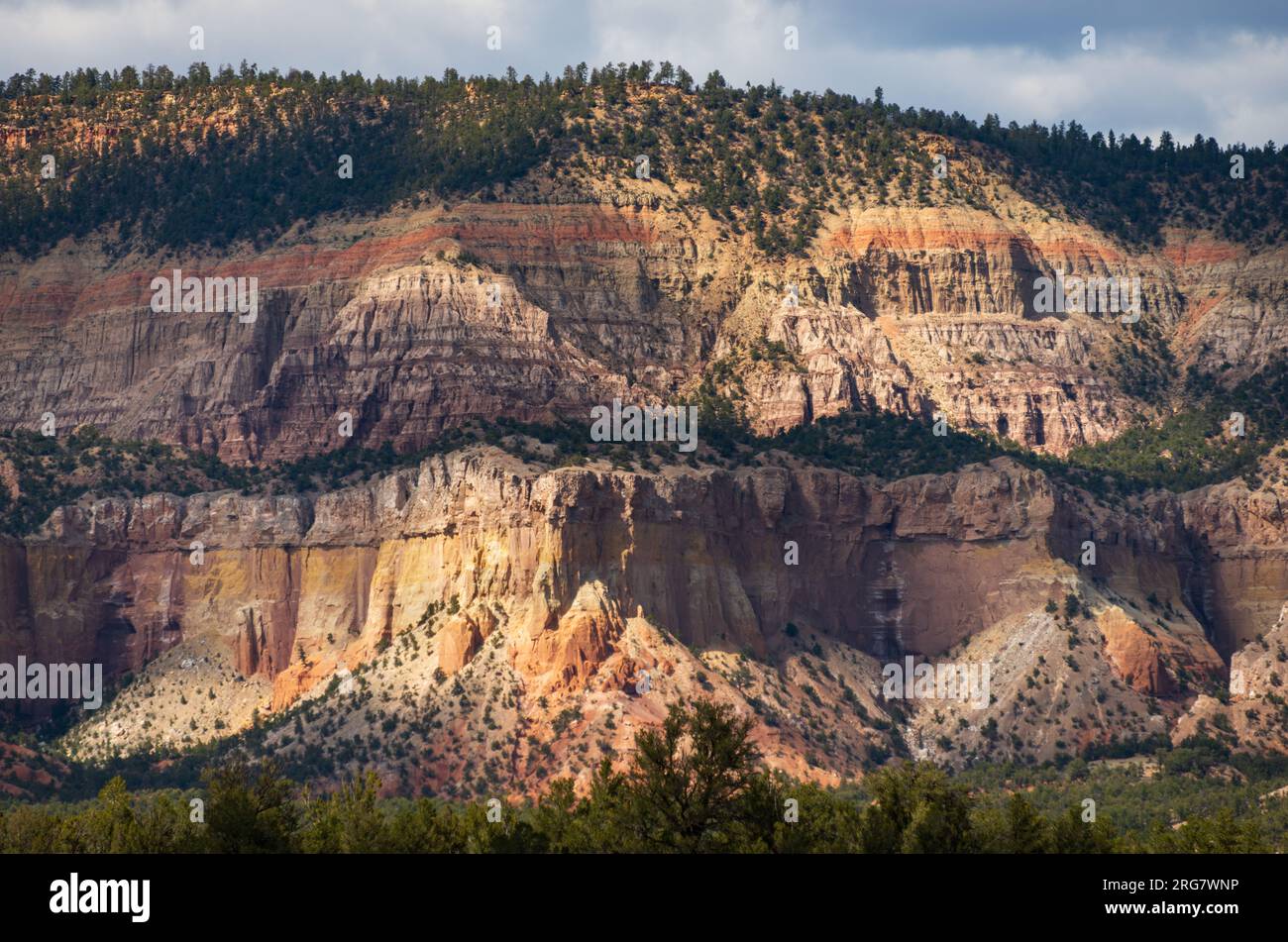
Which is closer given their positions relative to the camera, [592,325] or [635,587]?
[635,587]

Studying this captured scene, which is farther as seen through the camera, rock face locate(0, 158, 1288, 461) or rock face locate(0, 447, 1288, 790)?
rock face locate(0, 158, 1288, 461)

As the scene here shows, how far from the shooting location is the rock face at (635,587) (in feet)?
487

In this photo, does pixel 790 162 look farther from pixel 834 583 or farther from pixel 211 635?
pixel 211 635

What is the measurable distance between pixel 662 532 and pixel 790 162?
4504cm

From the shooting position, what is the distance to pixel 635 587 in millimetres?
151375

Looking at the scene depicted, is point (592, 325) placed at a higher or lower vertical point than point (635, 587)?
higher

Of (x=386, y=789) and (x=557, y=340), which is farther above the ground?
(x=557, y=340)

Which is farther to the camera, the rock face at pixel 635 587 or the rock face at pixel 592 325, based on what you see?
the rock face at pixel 592 325

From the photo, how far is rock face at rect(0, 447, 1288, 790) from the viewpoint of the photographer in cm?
14850

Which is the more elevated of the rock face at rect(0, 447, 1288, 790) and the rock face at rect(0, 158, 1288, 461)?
the rock face at rect(0, 158, 1288, 461)

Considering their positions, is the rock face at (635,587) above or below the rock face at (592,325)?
below
